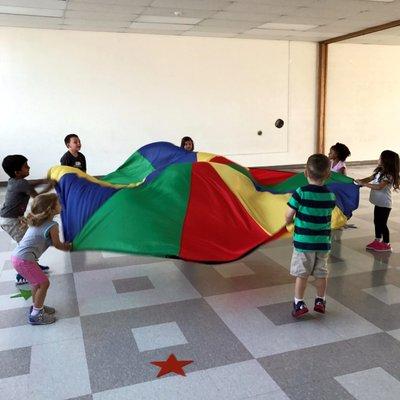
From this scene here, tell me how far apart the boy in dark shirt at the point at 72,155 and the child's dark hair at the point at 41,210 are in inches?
68.9

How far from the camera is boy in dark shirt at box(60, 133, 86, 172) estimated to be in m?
4.10

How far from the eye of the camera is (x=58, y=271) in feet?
10.7

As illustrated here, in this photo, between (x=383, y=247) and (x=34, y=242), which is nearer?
(x=34, y=242)

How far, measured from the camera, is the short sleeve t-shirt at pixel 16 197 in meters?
2.88

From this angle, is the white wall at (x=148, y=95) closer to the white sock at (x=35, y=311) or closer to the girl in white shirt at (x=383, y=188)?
the girl in white shirt at (x=383, y=188)

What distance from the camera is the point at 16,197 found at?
2.90 meters

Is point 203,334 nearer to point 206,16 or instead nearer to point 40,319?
point 40,319

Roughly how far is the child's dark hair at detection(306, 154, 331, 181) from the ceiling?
379cm

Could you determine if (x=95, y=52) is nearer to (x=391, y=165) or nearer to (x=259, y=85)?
(x=259, y=85)

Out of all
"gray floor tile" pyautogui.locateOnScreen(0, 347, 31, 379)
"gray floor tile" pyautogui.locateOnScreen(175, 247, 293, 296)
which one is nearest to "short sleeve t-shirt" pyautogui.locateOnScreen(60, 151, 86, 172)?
"gray floor tile" pyautogui.locateOnScreen(175, 247, 293, 296)

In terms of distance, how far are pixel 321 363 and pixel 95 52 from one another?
642cm

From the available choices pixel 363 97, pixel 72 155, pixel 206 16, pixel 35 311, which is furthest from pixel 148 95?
pixel 35 311

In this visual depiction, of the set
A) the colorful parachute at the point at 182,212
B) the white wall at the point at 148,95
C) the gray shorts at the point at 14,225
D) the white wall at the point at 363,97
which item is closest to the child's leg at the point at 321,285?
the colorful parachute at the point at 182,212

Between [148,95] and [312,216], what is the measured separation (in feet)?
18.8
